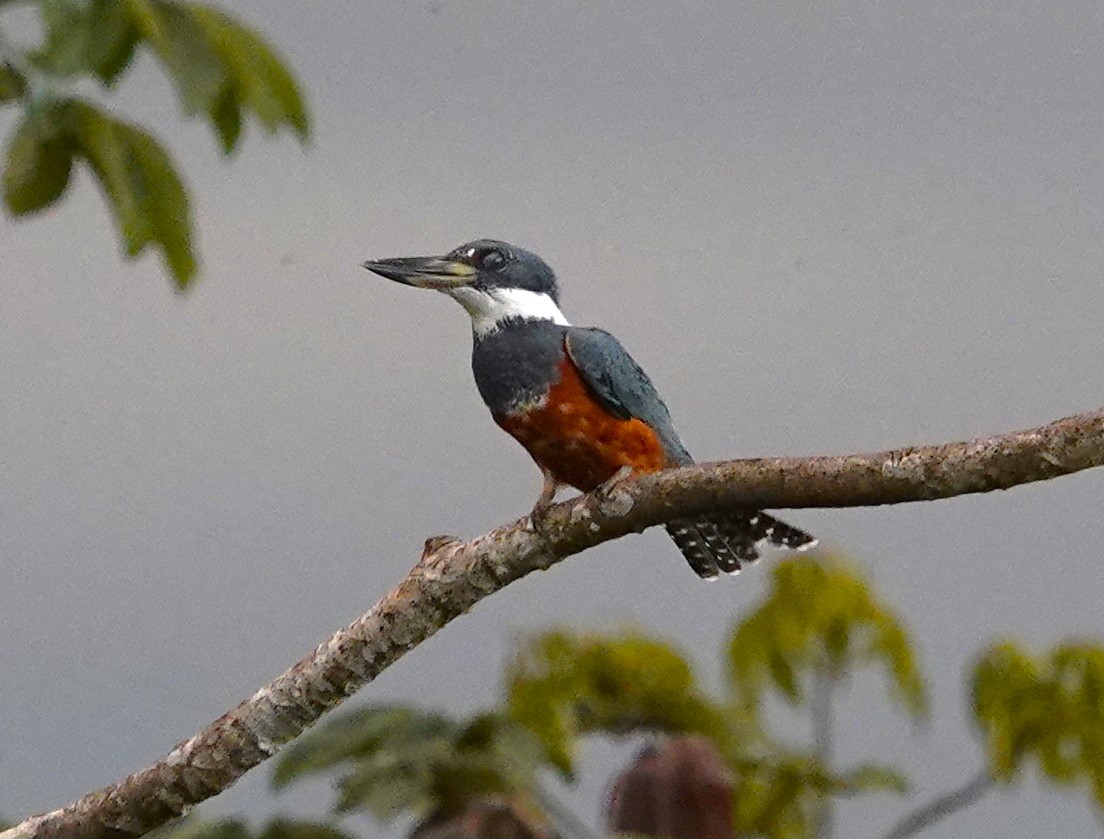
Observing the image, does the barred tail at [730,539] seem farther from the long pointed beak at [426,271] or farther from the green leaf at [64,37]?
the green leaf at [64,37]

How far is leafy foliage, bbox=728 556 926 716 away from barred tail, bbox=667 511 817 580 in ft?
4.08

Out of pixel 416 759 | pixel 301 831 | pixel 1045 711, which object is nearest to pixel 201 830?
pixel 301 831

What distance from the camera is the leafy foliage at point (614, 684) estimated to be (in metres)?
5.60

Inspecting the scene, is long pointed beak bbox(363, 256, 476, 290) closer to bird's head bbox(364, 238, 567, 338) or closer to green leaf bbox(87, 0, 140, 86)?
bird's head bbox(364, 238, 567, 338)

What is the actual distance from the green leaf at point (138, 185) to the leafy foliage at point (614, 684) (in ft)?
7.33

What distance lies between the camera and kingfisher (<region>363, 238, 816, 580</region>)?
3.91 m

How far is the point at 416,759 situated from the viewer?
14.0 feet

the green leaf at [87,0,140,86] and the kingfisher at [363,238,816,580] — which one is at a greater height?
the green leaf at [87,0,140,86]

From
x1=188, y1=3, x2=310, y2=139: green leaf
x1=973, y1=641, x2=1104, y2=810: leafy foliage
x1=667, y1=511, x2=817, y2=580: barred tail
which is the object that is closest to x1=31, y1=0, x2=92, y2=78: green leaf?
x1=188, y1=3, x2=310, y2=139: green leaf

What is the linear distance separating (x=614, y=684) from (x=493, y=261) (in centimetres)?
201

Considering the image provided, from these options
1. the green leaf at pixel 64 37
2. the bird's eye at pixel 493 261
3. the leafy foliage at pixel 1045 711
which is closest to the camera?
the green leaf at pixel 64 37

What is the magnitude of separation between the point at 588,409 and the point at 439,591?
71cm

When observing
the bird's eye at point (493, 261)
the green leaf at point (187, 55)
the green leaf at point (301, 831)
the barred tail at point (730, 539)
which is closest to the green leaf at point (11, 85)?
the green leaf at point (187, 55)

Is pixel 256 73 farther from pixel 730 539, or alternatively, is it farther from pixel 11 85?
pixel 730 539
